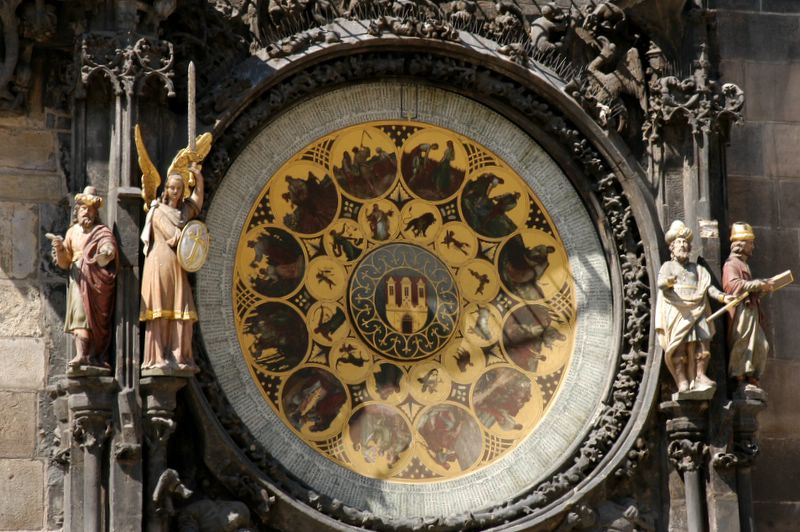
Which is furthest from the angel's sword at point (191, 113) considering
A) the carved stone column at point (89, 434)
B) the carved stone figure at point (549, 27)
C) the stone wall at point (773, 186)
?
the stone wall at point (773, 186)

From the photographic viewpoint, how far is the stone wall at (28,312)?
1094 cm

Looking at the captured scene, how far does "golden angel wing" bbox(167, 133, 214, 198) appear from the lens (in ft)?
35.9

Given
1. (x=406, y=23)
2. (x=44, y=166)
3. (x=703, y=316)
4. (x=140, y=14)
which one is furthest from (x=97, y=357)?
(x=703, y=316)

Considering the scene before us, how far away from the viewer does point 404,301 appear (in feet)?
38.8

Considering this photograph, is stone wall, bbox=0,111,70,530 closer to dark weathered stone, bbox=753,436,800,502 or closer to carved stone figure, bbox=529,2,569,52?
carved stone figure, bbox=529,2,569,52

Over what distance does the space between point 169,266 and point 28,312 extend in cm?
86

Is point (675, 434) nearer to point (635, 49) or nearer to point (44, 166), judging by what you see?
point (635, 49)

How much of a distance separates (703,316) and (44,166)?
370 centimetres

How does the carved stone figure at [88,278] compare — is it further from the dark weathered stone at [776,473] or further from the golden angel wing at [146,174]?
the dark weathered stone at [776,473]

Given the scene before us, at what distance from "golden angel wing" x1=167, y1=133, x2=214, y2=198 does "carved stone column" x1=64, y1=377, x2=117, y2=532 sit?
3.64 feet

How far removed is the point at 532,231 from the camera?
12.0m

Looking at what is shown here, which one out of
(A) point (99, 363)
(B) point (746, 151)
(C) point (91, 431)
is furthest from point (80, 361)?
(B) point (746, 151)

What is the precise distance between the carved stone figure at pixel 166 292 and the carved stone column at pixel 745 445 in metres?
3.09

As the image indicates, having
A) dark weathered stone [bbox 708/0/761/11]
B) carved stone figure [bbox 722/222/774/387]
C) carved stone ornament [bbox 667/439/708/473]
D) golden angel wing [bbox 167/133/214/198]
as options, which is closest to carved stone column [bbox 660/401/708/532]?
carved stone ornament [bbox 667/439/708/473]
